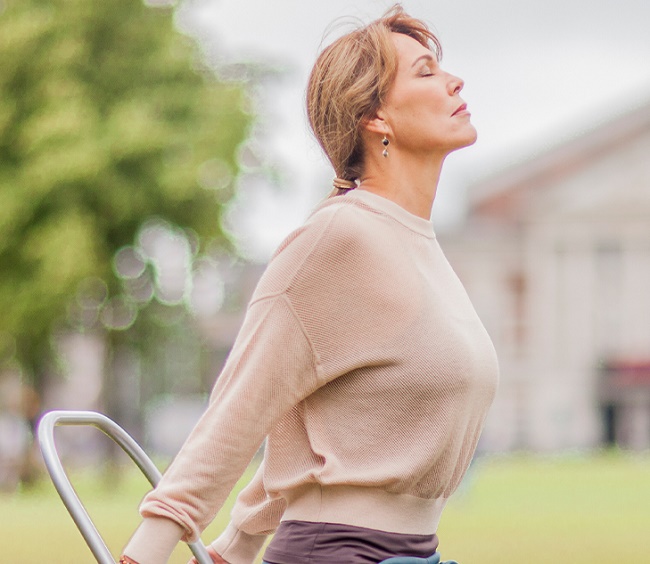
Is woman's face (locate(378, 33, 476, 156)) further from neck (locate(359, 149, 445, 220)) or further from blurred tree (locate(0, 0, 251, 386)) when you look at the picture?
blurred tree (locate(0, 0, 251, 386))

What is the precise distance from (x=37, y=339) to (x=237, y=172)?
537 centimetres

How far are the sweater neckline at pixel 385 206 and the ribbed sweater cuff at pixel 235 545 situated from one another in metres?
0.63

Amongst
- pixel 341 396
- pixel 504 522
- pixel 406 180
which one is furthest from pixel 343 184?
pixel 504 522

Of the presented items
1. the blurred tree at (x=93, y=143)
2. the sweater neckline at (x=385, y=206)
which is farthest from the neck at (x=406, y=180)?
the blurred tree at (x=93, y=143)

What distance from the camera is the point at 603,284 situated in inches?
2149

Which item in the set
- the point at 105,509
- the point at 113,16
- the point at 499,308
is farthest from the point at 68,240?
the point at 499,308

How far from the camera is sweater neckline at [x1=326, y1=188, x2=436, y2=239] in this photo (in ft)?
7.43

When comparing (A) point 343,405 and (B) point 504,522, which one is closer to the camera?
(A) point 343,405

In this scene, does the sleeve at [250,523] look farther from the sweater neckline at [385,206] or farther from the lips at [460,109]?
→ the lips at [460,109]

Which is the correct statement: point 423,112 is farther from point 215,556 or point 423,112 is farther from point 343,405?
point 215,556

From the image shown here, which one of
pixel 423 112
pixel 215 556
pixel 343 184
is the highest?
pixel 423 112

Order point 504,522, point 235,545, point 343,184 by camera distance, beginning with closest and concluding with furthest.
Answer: point 343,184, point 235,545, point 504,522

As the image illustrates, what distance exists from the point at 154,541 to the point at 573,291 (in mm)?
53398

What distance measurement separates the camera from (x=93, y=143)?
2727 cm
